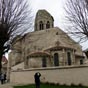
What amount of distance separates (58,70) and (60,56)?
17.8 meters

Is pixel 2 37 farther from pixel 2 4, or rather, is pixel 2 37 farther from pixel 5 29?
pixel 2 4

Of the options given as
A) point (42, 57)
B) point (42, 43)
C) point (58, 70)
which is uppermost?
point (42, 43)

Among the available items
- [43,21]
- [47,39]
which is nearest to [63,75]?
[47,39]

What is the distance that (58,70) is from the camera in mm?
27281

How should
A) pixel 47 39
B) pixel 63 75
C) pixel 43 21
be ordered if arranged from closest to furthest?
1. pixel 63 75
2. pixel 47 39
3. pixel 43 21

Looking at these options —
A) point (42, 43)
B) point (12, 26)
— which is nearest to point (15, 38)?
point (12, 26)

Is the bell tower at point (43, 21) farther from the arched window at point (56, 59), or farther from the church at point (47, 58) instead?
the arched window at point (56, 59)

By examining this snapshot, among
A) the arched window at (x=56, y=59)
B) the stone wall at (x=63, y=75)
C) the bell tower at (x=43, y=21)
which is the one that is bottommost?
the stone wall at (x=63, y=75)

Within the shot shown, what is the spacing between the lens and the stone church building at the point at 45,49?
45.2 metres

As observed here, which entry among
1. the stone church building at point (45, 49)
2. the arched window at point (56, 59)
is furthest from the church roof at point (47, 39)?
the arched window at point (56, 59)

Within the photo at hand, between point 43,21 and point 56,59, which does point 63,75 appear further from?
point 43,21

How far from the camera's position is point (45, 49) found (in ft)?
156

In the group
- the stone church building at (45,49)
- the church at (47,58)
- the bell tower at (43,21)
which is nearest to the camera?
the church at (47,58)

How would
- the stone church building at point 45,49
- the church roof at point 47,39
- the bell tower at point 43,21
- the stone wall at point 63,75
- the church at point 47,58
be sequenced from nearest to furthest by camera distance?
the stone wall at point 63,75 → the church at point 47,58 → the stone church building at point 45,49 → the church roof at point 47,39 → the bell tower at point 43,21
